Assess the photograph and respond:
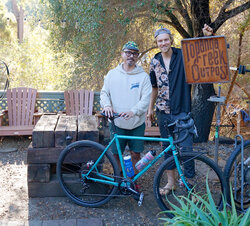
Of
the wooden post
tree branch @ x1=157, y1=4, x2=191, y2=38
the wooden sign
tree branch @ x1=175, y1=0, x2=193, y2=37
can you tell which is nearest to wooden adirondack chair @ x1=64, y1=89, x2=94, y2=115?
tree branch @ x1=157, y1=4, x2=191, y2=38

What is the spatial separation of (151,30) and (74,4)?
165 centimetres

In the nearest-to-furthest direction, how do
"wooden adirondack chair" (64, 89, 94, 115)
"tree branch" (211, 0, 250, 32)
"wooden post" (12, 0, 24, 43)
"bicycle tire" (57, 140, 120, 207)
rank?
"bicycle tire" (57, 140, 120, 207)
"tree branch" (211, 0, 250, 32)
"wooden adirondack chair" (64, 89, 94, 115)
"wooden post" (12, 0, 24, 43)

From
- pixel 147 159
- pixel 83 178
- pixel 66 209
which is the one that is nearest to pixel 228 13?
pixel 147 159

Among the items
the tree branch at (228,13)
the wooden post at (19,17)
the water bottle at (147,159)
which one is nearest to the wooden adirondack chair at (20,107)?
the water bottle at (147,159)

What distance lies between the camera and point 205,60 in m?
3.75

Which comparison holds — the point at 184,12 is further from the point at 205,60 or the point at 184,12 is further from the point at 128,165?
the point at 128,165

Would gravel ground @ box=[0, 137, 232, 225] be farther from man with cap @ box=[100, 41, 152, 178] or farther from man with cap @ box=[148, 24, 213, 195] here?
man with cap @ box=[100, 41, 152, 178]

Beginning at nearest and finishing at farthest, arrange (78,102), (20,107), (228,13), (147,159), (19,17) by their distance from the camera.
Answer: (147,159), (228,13), (20,107), (78,102), (19,17)

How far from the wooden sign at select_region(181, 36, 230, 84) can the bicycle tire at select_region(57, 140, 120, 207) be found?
1.36 meters

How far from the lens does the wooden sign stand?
12.1 ft

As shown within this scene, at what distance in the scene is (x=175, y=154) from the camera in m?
3.35

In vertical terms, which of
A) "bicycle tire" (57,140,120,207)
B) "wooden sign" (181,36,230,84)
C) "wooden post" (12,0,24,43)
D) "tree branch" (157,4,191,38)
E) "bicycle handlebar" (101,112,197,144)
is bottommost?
"bicycle tire" (57,140,120,207)

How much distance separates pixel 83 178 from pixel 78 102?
3.51 metres

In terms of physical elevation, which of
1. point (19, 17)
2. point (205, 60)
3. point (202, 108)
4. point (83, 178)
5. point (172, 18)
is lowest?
point (83, 178)
